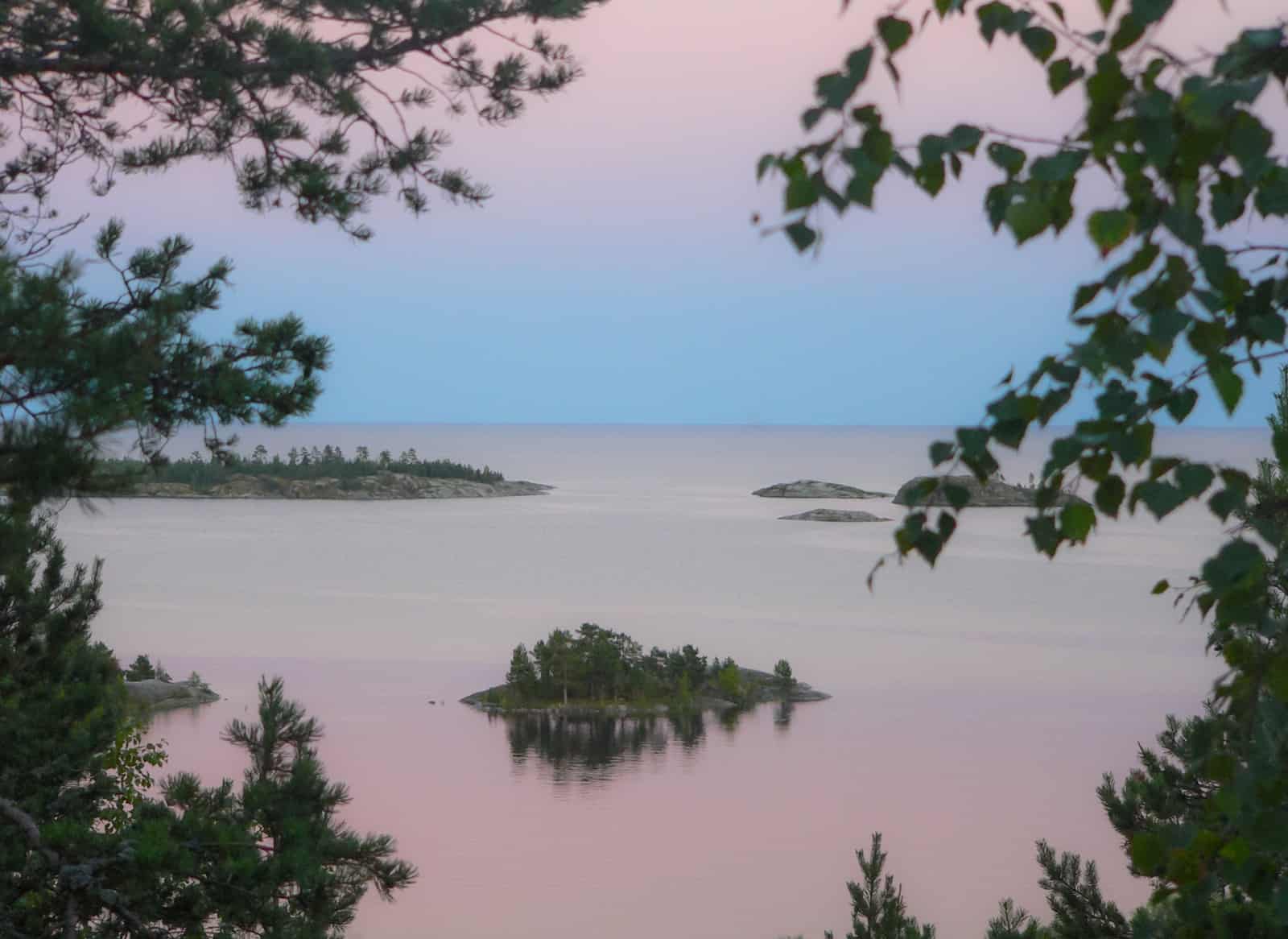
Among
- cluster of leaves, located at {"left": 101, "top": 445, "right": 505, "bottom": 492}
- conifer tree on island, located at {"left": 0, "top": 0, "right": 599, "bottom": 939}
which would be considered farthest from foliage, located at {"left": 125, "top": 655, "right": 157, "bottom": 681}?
cluster of leaves, located at {"left": 101, "top": 445, "right": 505, "bottom": 492}

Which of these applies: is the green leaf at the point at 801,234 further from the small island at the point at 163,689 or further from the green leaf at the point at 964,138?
the small island at the point at 163,689

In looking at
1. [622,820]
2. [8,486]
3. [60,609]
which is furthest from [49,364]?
[622,820]

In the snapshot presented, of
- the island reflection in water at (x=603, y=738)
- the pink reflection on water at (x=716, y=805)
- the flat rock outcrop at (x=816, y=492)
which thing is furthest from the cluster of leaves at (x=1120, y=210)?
the flat rock outcrop at (x=816, y=492)

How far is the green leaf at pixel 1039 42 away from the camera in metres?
1.32

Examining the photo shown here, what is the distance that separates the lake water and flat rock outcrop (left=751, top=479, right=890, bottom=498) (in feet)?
53.4

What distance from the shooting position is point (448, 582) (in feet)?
85.5

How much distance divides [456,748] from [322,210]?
1000 cm

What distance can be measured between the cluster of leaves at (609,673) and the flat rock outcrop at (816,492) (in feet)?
113

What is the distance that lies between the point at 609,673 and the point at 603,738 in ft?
4.73

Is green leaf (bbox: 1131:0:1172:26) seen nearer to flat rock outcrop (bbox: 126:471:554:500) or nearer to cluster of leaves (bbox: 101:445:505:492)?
cluster of leaves (bbox: 101:445:505:492)

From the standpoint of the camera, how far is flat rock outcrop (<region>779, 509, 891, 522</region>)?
4122 cm

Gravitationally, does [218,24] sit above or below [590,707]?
above

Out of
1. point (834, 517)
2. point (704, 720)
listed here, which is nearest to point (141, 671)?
point (704, 720)

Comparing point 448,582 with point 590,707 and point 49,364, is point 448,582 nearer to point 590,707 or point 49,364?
point 590,707
